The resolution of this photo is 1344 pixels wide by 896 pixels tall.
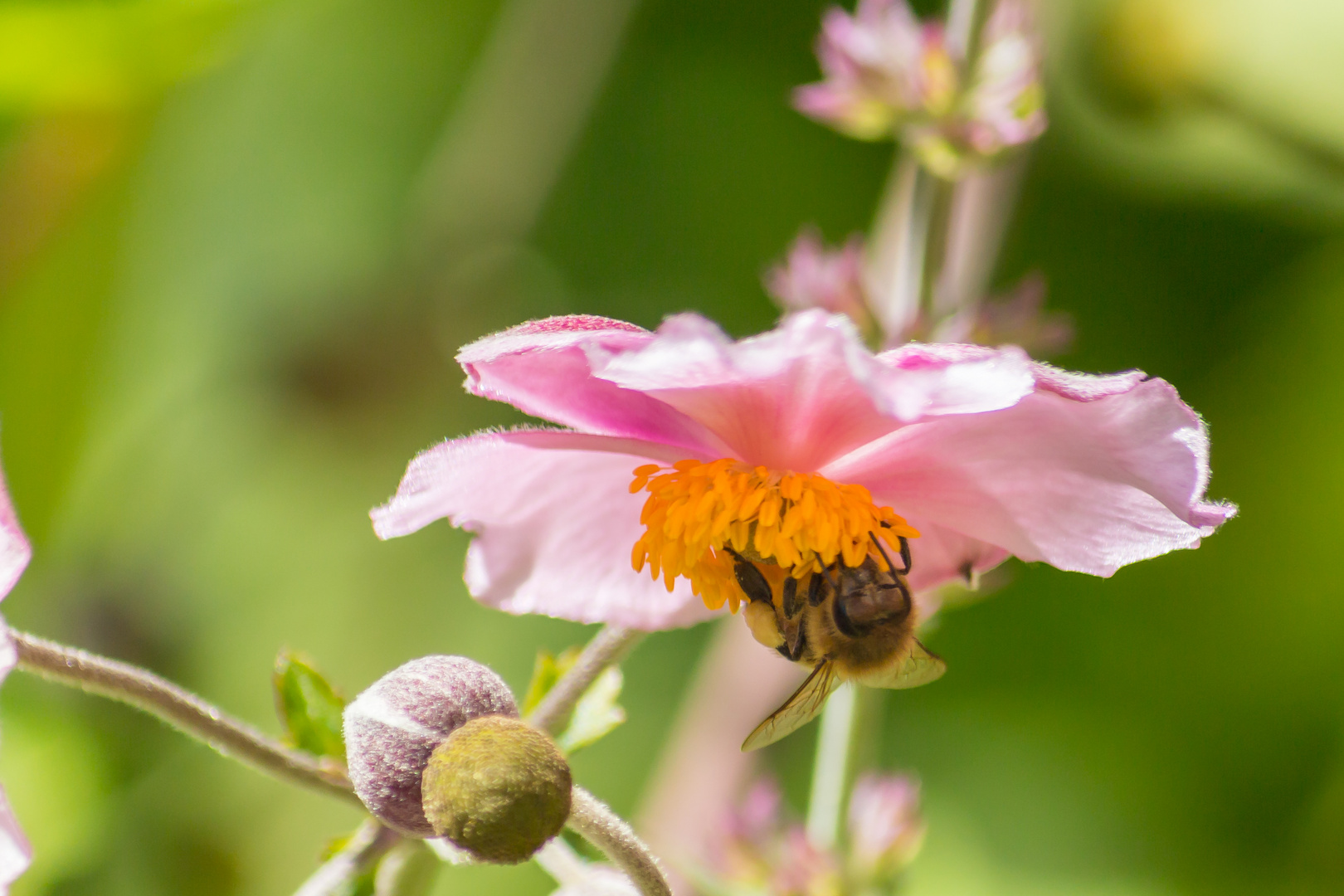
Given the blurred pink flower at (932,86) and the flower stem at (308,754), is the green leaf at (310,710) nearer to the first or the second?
the flower stem at (308,754)

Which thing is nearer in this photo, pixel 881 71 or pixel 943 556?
pixel 943 556

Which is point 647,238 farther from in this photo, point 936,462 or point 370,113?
point 936,462

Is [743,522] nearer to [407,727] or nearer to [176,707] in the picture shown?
[407,727]

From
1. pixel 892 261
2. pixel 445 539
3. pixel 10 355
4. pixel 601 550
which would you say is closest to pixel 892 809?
pixel 601 550

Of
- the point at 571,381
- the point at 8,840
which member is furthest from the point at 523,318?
the point at 8,840

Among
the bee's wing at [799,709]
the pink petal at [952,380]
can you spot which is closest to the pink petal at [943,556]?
the bee's wing at [799,709]
